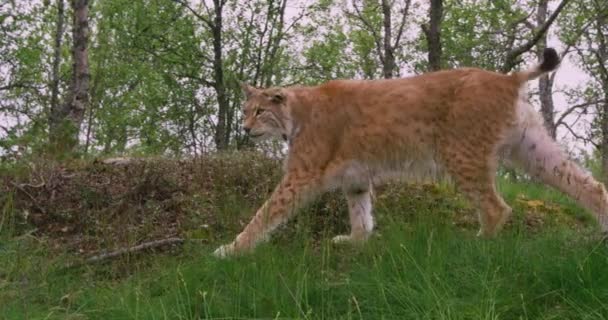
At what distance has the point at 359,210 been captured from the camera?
7648 mm

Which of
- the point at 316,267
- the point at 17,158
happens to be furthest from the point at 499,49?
the point at 316,267

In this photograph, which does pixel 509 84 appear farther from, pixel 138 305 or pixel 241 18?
pixel 241 18

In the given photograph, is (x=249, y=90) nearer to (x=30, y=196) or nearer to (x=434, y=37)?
(x=30, y=196)

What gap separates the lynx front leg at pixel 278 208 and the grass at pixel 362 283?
0.68 metres

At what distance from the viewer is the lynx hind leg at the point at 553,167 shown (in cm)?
692

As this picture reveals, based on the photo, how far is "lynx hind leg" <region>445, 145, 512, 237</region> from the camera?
22.9ft

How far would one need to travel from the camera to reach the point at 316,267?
479 centimetres

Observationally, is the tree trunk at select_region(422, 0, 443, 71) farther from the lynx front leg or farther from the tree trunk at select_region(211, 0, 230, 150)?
the tree trunk at select_region(211, 0, 230, 150)

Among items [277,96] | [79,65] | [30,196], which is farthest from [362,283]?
[79,65]

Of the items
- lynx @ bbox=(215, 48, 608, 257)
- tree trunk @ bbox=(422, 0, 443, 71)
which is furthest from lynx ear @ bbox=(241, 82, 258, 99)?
tree trunk @ bbox=(422, 0, 443, 71)

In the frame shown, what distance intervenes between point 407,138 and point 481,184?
0.94 meters

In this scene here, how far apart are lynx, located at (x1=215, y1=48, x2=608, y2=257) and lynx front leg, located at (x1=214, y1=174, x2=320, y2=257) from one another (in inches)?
0.4

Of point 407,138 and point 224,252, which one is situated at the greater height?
point 407,138

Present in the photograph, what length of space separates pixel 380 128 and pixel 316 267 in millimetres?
3100
